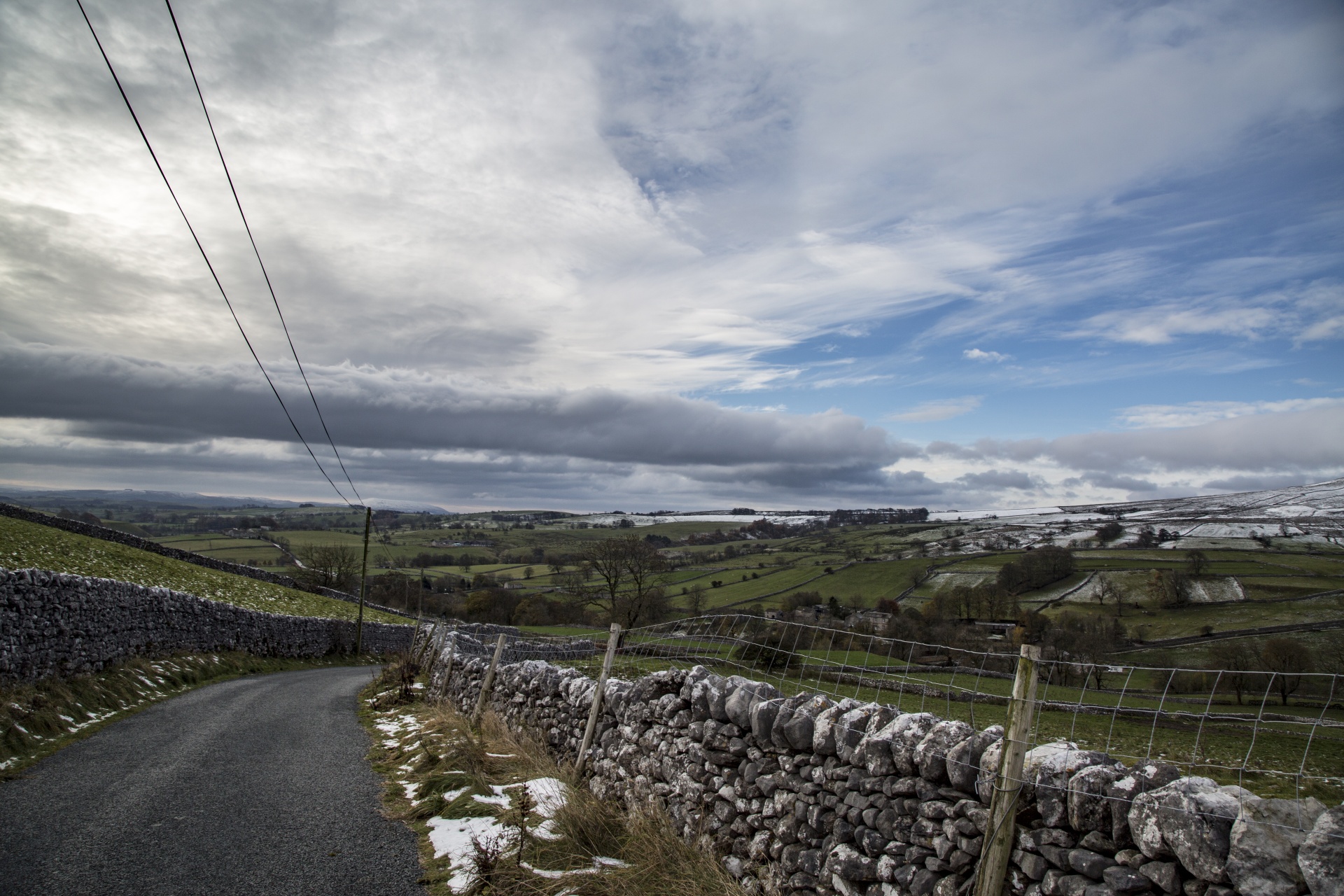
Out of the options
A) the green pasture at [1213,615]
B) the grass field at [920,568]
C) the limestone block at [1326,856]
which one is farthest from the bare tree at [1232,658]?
the limestone block at [1326,856]

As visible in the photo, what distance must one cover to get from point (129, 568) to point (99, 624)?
11644 millimetres

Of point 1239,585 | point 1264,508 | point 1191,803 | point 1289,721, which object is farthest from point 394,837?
point 1264,508

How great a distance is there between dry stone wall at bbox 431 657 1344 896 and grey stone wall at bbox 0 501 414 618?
42.9 metres

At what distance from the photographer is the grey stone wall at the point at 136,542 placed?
122 feet

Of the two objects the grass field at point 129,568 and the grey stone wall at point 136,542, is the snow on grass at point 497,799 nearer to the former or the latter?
the grass field at point 129,568

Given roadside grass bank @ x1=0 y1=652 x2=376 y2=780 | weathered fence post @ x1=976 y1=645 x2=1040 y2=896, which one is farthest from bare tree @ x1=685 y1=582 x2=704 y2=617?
weathered fence post @ x1=976 y1=645 x2=1040 y2=896

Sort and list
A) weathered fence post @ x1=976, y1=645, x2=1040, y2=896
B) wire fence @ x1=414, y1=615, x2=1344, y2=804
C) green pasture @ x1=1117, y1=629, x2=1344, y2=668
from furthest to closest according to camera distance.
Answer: green pasture @ x1=1117, y1=629, x2=1344, y2=668 < wire fence @ x1=414, y1=615, x2=1344, y2=804 < weathered fence post @ x1=976, y1=645, x2=1040, y2=896

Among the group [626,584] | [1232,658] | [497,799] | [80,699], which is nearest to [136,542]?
[626,584]

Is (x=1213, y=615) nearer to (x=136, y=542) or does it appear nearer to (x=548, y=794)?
(x=548, y=794)

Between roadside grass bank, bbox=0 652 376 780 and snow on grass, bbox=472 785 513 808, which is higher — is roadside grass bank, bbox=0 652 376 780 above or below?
below

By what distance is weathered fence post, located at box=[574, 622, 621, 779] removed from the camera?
28.5ft

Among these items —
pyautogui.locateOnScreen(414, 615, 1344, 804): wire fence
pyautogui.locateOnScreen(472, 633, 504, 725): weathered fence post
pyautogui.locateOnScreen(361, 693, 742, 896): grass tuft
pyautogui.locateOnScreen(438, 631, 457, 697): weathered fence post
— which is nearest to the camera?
pyautogui.locateOnScreen(414, 615, 1344, 804): wire fence

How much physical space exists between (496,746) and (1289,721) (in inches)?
380

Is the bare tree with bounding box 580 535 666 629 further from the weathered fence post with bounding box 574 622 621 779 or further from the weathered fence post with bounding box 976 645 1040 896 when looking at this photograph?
the weathered fence post with bounding box 976 645 1040 896
